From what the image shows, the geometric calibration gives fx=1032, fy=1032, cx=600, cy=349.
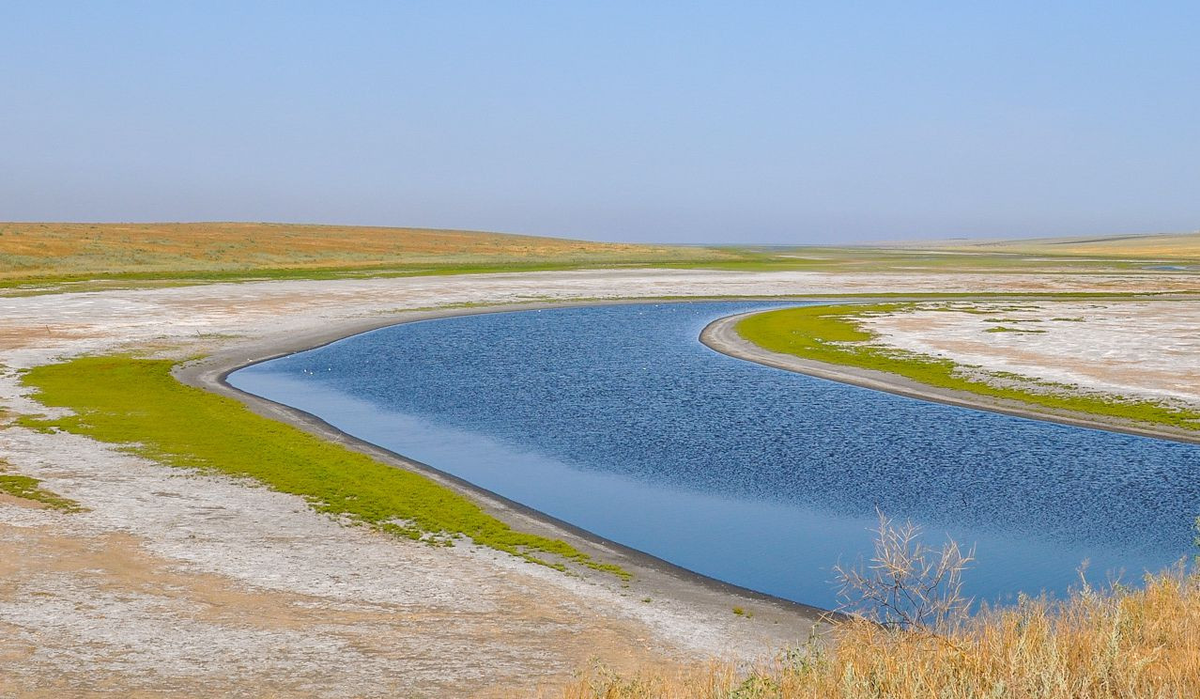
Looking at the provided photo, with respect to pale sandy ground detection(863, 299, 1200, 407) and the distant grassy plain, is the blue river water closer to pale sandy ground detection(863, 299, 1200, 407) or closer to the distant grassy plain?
pale sandy ground detection(863, 299, 1200, 407)

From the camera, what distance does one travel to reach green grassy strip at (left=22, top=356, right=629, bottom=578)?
18766 mm

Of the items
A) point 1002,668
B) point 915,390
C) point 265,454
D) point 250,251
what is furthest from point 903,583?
point 250,251

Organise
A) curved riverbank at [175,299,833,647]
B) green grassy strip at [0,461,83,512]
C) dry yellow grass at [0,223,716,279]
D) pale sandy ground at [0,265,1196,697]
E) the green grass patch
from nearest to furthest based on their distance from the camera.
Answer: pale sandy ground at [0,265,1196,697] < curved riverbank at [175,299,833,647] < green grassy strip at [0,461,83,512] < the green grass patch < dry yellow grass at [0,223,716,279]

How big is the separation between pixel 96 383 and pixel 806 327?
34101mm

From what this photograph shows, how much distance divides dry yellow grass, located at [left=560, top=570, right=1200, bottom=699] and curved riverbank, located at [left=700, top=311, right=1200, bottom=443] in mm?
19403

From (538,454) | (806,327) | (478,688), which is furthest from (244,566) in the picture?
(806,327)

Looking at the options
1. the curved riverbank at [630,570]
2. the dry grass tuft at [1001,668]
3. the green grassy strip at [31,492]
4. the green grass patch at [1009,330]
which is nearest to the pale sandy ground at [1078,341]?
the green grass patch at [1009,330]

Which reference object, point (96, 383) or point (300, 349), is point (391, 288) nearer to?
point (300, 349)

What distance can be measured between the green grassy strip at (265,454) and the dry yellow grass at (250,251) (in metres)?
62.4

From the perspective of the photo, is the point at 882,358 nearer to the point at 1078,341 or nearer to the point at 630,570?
the point at 1078,341

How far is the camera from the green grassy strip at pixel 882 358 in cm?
3053

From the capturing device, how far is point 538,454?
26156mm

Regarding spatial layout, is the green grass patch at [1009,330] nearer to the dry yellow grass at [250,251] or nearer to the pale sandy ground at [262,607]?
the pale sandy ground at [262,607]

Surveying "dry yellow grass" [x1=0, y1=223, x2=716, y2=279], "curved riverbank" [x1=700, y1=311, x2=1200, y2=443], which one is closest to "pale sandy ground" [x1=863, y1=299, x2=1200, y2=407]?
"curved riverbank" [x1=700, y1=311, x2=1200, y2=443]
